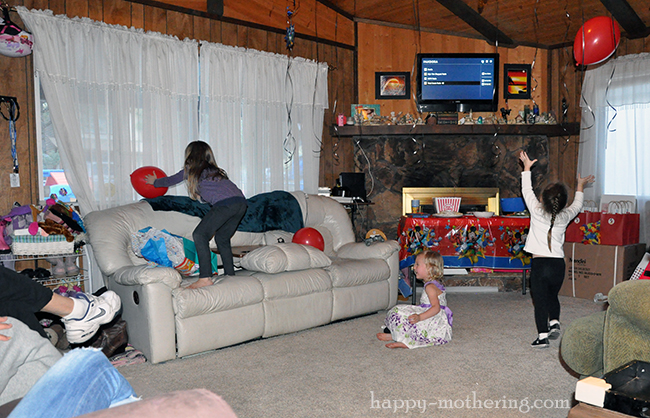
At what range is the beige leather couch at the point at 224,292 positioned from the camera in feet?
10.3

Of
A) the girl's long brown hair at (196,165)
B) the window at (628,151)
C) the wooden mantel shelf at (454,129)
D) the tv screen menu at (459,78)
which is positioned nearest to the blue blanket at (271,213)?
the girl's long brown hair at (196,165)

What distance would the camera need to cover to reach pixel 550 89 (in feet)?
20.4

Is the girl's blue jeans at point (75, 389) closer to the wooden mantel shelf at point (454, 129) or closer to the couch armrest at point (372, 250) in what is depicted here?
the couch armrest at point (372, 250)

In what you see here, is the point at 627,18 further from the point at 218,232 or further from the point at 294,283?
the point at 218,232

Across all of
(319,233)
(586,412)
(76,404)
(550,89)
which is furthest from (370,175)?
(76,404)

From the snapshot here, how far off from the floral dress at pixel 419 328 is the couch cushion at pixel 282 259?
0.76 m

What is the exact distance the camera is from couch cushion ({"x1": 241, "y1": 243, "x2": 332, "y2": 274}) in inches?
144

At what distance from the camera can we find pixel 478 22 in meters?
5.70

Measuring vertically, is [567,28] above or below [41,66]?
above

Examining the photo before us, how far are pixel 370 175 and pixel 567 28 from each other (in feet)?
8.65

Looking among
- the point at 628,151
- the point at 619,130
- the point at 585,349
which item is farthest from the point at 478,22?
the point at 585,349

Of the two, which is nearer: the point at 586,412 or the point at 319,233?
the point at 586,412

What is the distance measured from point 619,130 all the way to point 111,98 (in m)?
5.31

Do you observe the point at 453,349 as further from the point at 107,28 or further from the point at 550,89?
the point at 550,89
